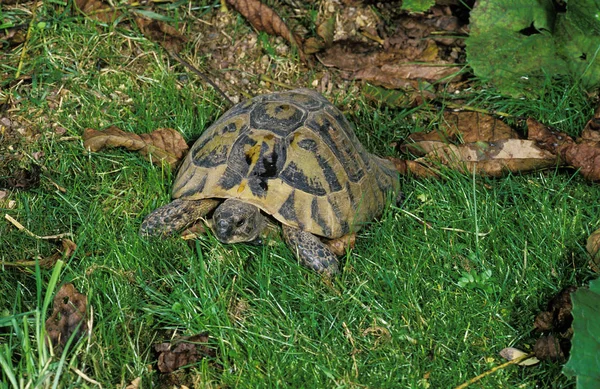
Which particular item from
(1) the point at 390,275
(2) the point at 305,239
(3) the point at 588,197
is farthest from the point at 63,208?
(3) the point at 588,197

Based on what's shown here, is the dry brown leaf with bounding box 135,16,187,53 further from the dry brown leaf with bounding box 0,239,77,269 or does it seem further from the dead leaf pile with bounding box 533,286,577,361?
the dead leaf pile with bounding box 533,286,577,361

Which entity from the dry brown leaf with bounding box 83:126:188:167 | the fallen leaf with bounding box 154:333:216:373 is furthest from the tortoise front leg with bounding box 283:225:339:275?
the dry brown leaf with bounding box 83:126:188:167

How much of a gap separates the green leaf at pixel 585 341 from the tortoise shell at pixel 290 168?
4.68ft

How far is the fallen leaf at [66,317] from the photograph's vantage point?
3463 millimetres

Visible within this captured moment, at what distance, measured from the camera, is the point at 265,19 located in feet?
18.8

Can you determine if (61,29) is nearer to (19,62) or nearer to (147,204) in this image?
(19,62)

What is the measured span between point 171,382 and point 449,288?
141 cm

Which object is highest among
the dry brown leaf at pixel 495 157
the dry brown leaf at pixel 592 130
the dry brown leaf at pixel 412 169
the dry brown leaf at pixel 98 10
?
the dry brown leaf at pixel 98 10

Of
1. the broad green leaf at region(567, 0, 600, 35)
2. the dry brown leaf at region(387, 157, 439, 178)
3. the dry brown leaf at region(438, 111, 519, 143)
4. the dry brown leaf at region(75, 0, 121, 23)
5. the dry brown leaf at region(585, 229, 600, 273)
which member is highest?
the broad green leaf at region(567, 0, 600, 35)

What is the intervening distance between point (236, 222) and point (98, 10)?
2.49 m

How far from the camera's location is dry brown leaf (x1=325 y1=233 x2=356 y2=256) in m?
4.23

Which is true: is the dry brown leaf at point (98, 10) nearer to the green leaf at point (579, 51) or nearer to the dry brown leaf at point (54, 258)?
the dry brown leaf at point (54, 258)

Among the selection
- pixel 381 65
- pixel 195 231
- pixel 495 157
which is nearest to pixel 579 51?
pixel 495 157

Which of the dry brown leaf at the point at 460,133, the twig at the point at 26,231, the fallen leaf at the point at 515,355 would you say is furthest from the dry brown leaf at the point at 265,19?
the fallen leaf at the point at 515,355
